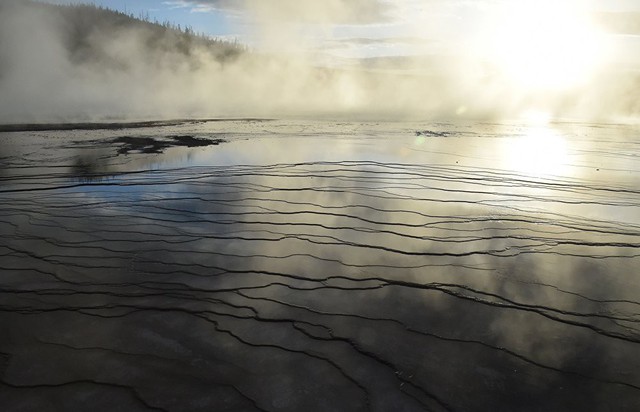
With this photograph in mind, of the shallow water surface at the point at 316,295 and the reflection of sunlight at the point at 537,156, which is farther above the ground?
the reflection of sunlight at the point at 537,156

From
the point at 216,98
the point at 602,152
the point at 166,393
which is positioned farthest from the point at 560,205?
the point at 216,98

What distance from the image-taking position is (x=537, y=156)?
530 inches

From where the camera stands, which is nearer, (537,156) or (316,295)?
(316,295)

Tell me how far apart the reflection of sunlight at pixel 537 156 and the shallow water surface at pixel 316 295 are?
228 centimetres

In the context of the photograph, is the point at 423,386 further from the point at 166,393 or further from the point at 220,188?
the point at 220,188

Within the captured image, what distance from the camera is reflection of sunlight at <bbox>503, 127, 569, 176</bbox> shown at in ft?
35.8

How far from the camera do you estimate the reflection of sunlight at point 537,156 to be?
10.9 metres

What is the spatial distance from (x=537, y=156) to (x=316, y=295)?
37.9 feet

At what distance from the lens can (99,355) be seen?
3000 millimetres

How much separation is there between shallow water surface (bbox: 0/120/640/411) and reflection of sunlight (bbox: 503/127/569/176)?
2279 mm

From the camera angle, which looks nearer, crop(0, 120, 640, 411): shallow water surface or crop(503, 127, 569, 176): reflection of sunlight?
crop(0, 120, 640, 411): shallow water surface

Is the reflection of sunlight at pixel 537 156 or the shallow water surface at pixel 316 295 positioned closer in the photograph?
the shallow water surface at pixel 316 295

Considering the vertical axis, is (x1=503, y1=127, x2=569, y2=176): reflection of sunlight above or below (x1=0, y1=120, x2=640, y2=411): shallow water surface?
above

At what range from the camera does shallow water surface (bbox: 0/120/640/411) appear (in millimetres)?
2725
